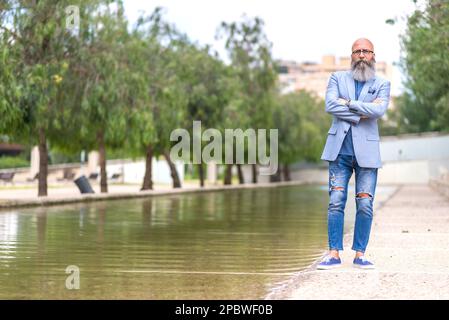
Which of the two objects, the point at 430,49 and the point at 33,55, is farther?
the point at 33,55

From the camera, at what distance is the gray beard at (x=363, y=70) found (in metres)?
7.89

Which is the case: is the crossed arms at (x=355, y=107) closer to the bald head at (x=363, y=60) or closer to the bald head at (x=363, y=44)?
the bald head at (x=363, y=60)

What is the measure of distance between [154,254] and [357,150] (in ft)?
10.3

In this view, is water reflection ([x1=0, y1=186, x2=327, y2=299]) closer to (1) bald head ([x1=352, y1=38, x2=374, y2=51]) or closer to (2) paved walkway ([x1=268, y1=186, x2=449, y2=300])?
(2) paved walkway ([x1=268, y1=186, x2=449, y2=300])

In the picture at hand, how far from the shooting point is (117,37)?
26125 mm

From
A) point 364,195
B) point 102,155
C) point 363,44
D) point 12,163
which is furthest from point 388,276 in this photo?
point 12,163

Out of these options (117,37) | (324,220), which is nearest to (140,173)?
(117,37)

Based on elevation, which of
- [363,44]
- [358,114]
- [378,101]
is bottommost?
[358,114]

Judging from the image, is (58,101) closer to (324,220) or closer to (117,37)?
(117,37)

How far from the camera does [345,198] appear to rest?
7.90 m

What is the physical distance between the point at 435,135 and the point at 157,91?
59.0 meters

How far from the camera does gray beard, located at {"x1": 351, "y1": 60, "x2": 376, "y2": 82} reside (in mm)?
7887

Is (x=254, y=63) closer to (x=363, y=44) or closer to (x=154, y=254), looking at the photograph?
(x=154, y=254)

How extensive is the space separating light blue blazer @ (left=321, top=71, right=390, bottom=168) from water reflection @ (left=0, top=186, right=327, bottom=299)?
134 centimetres
